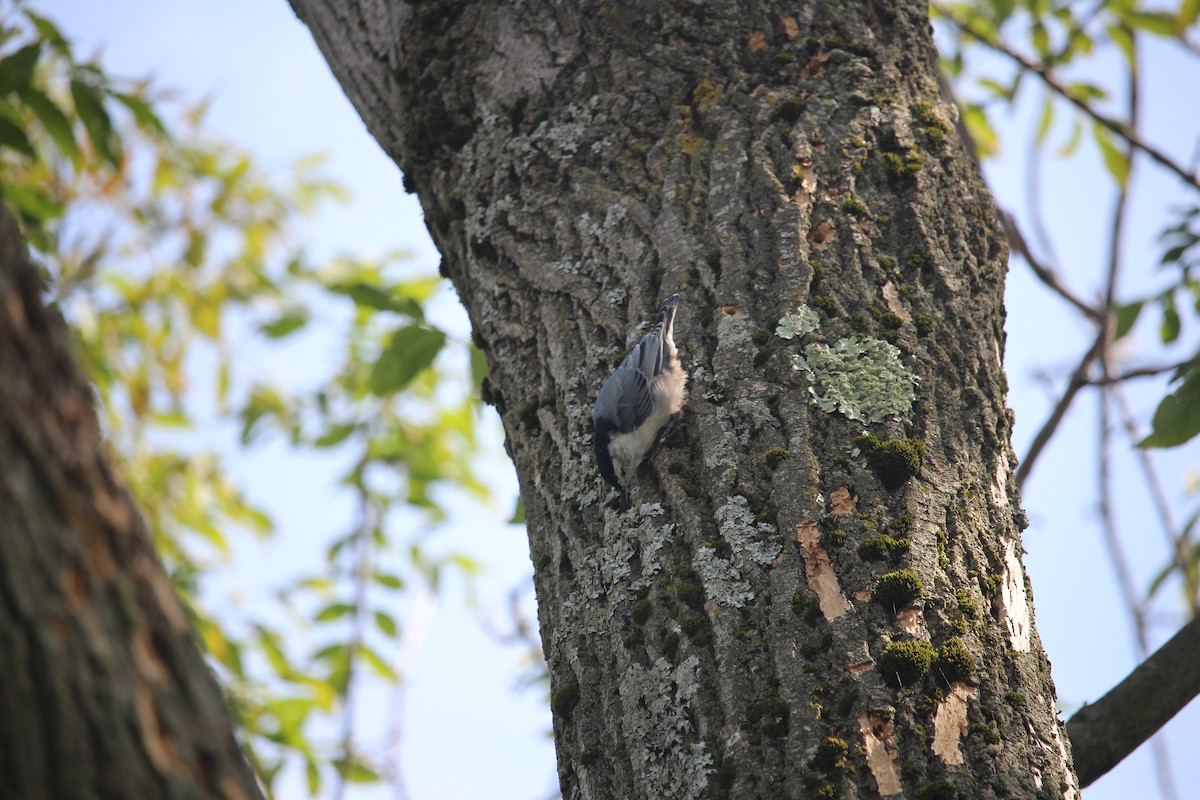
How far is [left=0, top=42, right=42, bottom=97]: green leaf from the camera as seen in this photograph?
209 cm

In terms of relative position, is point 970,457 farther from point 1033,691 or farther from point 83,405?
point 83,405

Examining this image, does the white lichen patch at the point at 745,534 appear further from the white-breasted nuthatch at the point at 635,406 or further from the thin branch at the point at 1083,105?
the thin branch at the point at 1083,105

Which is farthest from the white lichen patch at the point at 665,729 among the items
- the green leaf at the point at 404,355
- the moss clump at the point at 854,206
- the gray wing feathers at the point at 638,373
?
the green leaf at the point at 404,355

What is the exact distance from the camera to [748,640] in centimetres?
140

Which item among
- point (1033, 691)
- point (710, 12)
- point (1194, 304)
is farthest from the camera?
A: point (1194, 304)

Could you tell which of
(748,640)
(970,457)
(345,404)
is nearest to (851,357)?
(970,457)

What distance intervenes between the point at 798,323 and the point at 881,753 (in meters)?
0.69

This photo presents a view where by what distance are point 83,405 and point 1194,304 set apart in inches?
104

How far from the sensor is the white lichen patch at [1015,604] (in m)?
1.44

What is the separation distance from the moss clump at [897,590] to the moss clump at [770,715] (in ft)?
0.66

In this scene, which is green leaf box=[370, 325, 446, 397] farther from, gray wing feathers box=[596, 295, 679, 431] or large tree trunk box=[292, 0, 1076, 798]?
gray wing feathers box=[596, 295, 679, 431]

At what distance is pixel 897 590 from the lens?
1.39 metres

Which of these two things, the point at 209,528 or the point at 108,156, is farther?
the point at 209,528

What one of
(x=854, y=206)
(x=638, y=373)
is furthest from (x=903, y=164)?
(x=638, y=373)
